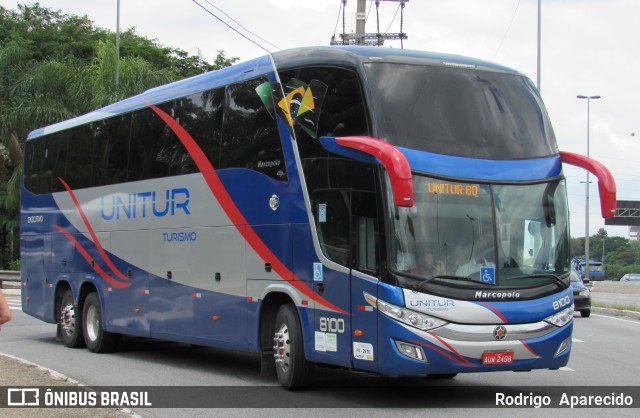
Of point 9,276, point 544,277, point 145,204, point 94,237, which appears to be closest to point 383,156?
point 544,277

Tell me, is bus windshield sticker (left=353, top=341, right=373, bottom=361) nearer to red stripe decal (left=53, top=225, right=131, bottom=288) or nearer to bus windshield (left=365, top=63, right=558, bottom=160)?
bus windshield (left=365, top=63, right=558, bottom=160)

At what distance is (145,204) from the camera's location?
1536cm

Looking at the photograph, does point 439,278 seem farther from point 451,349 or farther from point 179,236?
point 179,236

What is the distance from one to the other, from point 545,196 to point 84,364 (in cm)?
826

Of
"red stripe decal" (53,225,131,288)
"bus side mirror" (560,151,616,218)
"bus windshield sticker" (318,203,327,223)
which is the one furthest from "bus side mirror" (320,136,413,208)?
Answer: "red stripe decal" (53,225,131,288)

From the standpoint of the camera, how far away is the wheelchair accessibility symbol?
10117mm

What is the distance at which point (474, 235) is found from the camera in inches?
402

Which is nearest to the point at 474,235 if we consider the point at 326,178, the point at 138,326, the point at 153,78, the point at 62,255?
the point at 326,178

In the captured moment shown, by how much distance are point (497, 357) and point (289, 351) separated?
281cm

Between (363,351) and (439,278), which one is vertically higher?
(439,278)

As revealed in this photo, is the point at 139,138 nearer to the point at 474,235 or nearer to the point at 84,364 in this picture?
the point at 84,364

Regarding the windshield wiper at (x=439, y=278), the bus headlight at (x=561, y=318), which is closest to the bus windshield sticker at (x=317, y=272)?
the windshield wiper at (x=439, y=278)

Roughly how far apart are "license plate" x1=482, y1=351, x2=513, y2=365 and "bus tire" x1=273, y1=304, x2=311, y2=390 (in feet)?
8.10

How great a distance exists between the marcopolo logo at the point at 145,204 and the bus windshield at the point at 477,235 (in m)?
5.10
